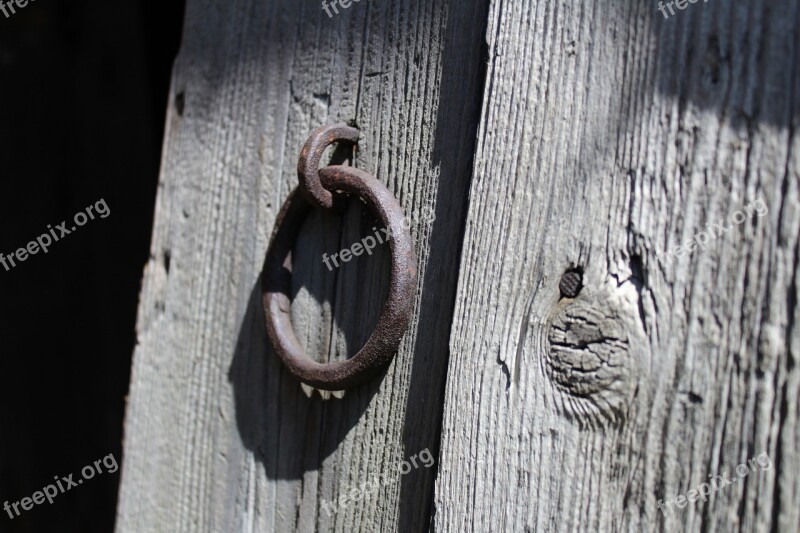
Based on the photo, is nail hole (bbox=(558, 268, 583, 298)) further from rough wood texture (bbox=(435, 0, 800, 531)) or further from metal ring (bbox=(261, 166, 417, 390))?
metal ring (bbox=(261, 166, 417, 390))

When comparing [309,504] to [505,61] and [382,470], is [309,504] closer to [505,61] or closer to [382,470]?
[382,470]

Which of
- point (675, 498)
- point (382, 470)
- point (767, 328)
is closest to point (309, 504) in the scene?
point (382, 470)

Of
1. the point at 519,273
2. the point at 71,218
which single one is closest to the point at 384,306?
the point at 519,273

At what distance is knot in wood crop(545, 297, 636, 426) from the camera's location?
569 millimetres

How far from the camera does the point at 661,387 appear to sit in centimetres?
55

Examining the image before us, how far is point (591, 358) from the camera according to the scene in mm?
586

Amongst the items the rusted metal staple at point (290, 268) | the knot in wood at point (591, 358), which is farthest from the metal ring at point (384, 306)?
the knot in wood at point (591, 358)

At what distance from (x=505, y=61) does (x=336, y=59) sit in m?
0.25

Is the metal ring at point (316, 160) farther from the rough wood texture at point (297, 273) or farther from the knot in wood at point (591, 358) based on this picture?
the knot in wood at point (591, 358)

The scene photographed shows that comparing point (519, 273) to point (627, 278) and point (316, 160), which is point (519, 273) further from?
point (316, 160)

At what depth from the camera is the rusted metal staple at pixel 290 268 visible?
718mm

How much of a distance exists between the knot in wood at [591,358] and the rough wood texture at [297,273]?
13 cm

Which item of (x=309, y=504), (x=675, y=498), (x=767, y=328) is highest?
(x=767, y=328)

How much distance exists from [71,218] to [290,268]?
4.09ft
